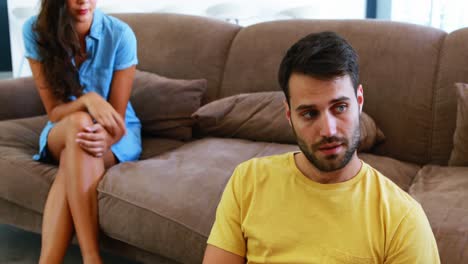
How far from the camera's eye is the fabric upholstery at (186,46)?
2.73m

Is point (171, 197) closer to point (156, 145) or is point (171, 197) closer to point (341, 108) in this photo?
point (156, 145)

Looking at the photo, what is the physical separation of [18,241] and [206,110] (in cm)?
96

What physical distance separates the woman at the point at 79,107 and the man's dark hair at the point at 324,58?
3.40ft

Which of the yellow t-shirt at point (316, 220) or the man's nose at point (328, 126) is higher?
the man's nose at point (328, 126)

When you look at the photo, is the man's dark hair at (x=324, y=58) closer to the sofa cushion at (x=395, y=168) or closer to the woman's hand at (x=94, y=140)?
the sofa cushion at (x=395, y=168)

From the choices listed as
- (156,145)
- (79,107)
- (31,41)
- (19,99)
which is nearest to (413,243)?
(79,107)

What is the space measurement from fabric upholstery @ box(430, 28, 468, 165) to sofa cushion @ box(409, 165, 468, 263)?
0.09 metres

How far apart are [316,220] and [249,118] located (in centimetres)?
123

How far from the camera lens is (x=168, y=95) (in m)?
2.61

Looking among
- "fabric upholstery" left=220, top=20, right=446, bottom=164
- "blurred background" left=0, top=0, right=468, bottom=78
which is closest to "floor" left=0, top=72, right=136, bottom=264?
"fabric upholstery" left=220, top=20, right=446, bottom=164

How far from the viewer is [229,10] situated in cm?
452

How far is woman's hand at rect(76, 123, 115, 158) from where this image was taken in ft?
6.75

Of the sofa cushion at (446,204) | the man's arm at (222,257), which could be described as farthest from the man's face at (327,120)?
the sofa cushion at (446,204)

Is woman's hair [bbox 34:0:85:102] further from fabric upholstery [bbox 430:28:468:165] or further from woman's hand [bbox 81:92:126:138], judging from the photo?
fabric upholstery [bbox 430:28:468:165]
